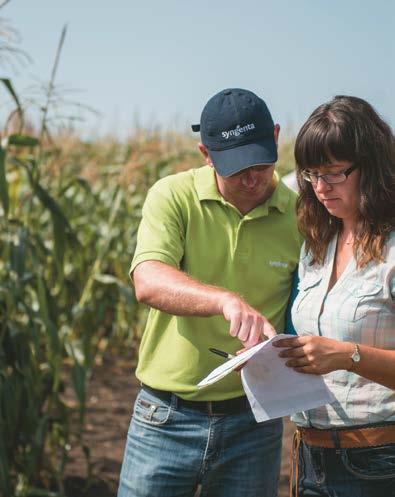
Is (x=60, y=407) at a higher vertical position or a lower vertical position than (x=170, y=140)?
lower

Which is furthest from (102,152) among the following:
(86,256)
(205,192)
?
(205,192)

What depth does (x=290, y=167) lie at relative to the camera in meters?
10.8

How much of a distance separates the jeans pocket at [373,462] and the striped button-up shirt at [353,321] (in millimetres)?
71

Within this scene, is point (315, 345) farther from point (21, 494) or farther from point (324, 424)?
point (21, 494)

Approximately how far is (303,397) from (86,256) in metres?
4.57

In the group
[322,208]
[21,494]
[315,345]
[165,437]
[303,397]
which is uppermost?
[322,208]

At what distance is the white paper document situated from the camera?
200 cm

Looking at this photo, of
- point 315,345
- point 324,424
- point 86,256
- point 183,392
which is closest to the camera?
point 315,345

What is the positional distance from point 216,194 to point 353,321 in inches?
24.0

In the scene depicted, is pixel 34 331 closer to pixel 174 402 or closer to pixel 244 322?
pixel 174 402

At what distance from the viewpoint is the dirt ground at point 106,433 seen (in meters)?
4.36

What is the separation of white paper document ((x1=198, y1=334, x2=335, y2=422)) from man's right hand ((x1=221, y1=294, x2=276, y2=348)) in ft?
0.17

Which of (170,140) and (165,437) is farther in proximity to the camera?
(170,140)

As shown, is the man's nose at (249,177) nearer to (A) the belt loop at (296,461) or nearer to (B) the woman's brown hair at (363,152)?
(B) the woman's brown hair at (363,152)
